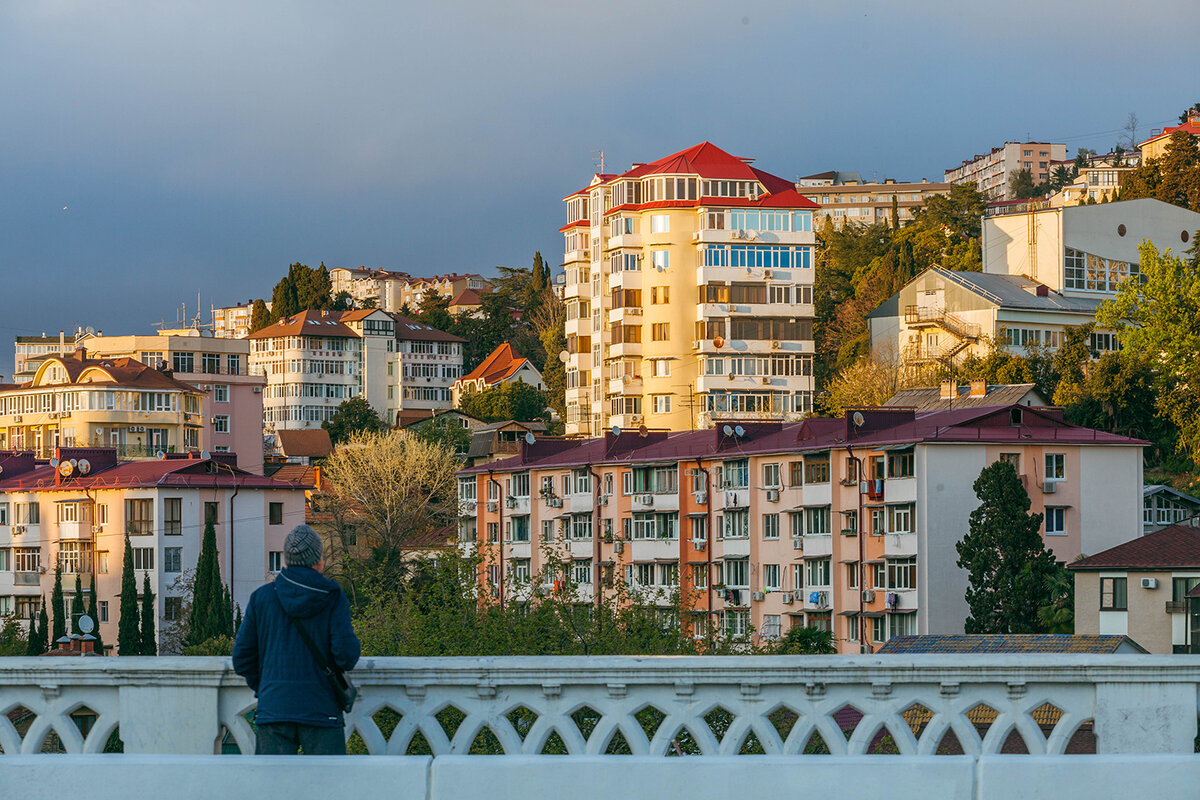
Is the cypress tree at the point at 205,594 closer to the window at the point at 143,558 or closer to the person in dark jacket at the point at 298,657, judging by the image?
the window at the point at 143,558

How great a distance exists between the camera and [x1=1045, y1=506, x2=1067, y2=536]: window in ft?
176

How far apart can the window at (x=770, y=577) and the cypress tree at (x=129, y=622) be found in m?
25.5

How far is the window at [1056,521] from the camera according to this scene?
53.8m

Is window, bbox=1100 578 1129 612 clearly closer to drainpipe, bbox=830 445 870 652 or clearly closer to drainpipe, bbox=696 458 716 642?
drainpipe, bbox=830 445 870 652

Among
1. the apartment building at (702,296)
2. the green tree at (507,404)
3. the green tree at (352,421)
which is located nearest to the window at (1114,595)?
the apartment building at (702,296)

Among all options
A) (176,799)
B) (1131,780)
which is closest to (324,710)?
(176,799)

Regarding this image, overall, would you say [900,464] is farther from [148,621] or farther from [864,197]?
[864,197]

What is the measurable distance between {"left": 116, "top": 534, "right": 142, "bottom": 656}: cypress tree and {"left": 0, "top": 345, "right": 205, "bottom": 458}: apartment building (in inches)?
1224

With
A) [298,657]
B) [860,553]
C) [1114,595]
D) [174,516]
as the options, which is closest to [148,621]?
[174,516]

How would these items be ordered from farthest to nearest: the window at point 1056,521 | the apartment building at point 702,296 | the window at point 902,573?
the apartment building at point 702,296 < the window at point 1056,521 < the window at point 902,573

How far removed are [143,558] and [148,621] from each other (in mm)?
7436

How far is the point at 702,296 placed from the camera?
87500mm

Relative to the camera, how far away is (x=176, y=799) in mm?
8164

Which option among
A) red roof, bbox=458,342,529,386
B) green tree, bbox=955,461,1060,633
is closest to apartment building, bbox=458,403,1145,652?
green tree, bbox=955,461,1060,633
